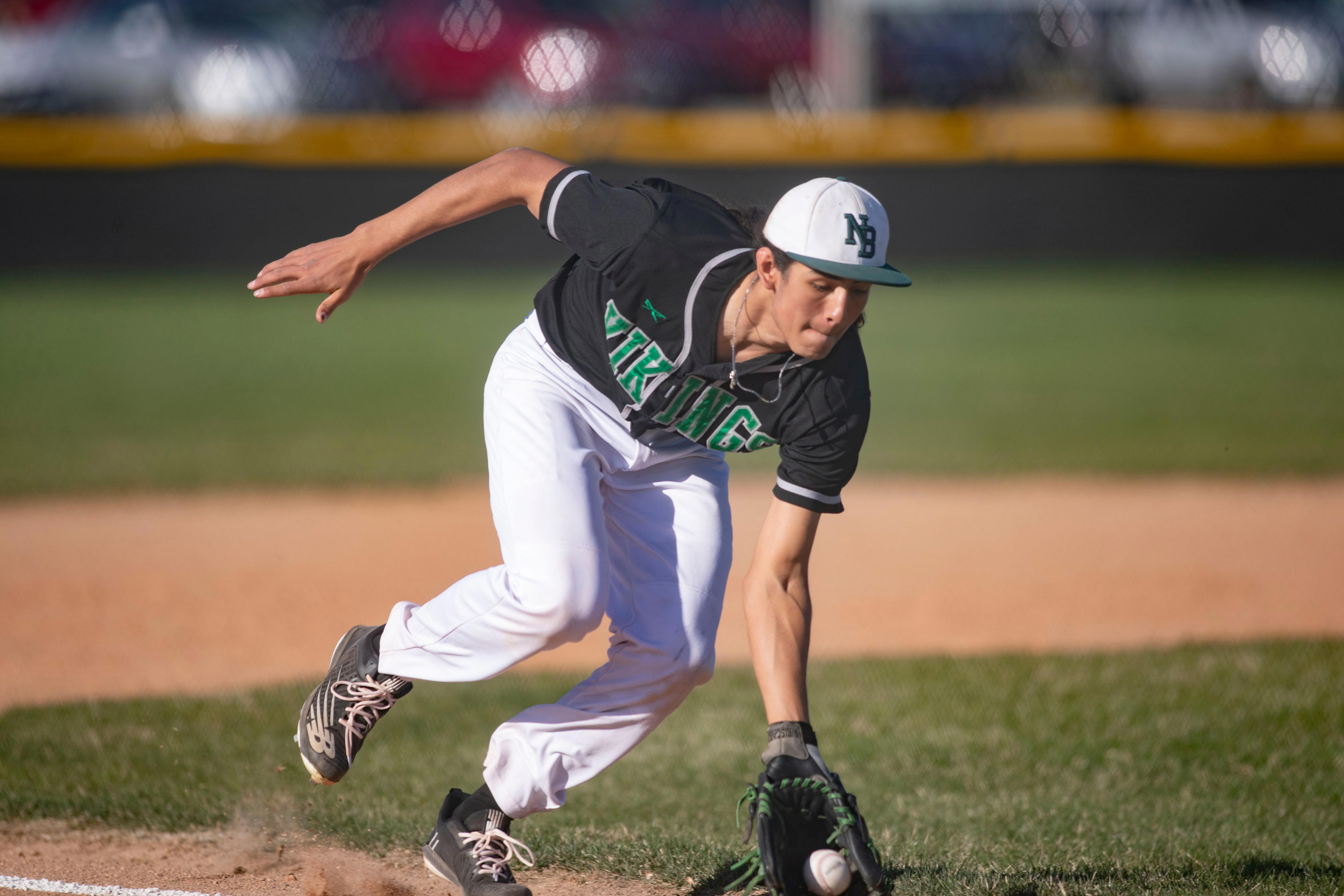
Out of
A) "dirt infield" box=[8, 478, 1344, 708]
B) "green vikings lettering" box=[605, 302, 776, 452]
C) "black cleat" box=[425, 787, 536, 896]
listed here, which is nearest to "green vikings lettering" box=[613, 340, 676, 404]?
"green vikings lettering" box=[605, 302, 776, 452]

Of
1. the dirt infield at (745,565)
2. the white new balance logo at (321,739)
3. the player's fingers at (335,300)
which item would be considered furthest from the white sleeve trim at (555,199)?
the dirt infield at (745,565)

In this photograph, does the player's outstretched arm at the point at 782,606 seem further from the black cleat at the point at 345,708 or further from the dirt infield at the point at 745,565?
the dirt infield at the point at 745,565

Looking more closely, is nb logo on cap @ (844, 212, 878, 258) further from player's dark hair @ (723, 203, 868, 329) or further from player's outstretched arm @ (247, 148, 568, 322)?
player's outstretched arm @ (247, 148, 568, 322)

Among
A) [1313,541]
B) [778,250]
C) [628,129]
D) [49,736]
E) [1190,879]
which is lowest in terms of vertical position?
[49,736]

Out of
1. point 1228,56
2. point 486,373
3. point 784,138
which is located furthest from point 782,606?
point 1228,56

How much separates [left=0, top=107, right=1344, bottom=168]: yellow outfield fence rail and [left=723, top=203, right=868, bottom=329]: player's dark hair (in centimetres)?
1180

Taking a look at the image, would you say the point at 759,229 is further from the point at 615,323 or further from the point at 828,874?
the point at 828,874

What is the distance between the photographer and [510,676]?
570cm

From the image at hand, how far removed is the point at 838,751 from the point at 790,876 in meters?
2.01

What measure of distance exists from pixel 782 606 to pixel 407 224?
1343 mm

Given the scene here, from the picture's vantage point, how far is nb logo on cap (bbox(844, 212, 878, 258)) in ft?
9.27

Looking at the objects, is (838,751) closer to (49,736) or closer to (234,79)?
(49,736)

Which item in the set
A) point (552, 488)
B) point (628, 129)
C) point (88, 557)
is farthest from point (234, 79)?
point (552, 488)

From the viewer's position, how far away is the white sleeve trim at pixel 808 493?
3.10 metres
